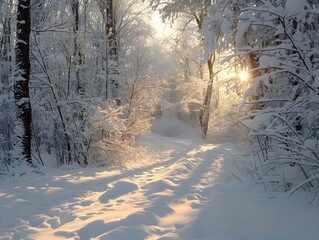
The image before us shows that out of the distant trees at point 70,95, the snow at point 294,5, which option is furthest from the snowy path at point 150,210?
the distant trees at point 70,95

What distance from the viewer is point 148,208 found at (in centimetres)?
414

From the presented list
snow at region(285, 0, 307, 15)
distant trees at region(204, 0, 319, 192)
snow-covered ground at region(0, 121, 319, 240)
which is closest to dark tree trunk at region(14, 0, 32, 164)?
snow-covered ground at region(0, 121, 319, 240)

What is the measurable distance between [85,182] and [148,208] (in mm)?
2549

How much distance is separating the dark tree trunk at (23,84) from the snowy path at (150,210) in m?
1.39

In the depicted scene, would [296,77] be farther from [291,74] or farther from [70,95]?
[70,95]

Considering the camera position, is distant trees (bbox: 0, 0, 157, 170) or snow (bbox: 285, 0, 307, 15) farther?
distant trees (bbox: 0, 0, 157, 170)

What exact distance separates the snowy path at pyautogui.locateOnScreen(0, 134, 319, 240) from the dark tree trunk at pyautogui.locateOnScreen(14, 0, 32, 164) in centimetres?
139

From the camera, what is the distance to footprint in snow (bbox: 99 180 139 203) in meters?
5.09

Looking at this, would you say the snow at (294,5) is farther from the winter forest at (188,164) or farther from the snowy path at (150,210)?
the snowy path at (150,210)

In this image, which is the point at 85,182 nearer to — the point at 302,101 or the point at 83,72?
the point at 302,101

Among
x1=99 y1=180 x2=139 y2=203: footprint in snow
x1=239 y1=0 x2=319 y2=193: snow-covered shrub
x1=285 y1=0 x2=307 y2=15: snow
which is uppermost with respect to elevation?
x1=285 y1=0 x2=307 y2=15: snow

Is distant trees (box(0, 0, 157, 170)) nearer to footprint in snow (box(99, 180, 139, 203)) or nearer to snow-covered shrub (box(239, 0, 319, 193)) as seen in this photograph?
footprint in snow (box(99, 180, 139, 203))

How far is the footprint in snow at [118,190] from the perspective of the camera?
5094 mm

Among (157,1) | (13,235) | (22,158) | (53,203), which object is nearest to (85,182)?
(53,203)
